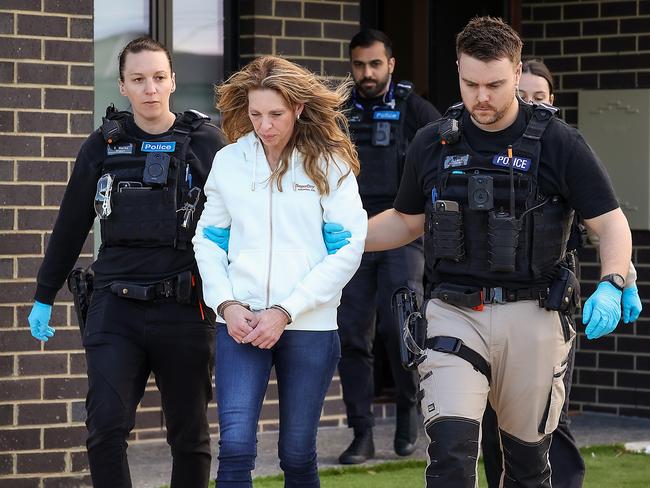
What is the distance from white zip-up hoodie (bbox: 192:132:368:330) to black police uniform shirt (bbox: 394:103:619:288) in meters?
0.33

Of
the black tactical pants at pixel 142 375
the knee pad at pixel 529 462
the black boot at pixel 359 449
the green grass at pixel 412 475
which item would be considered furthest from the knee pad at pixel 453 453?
the black boot at pixel 359 449

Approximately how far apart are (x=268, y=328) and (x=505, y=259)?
84 centimetres

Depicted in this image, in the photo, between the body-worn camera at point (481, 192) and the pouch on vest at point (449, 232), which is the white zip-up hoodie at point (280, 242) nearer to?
the pouch on vest at point (449, 232)

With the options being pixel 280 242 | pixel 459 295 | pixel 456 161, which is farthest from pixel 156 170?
pixel 459 295

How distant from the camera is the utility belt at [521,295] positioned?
4.86m

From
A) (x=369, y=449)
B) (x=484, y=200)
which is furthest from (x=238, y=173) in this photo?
(x=369, y=449)

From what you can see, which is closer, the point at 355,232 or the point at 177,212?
the point at 355,232

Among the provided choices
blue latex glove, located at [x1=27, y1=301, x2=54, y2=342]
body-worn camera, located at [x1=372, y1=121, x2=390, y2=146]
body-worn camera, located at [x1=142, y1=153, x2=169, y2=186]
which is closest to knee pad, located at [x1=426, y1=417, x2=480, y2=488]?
body-worn camera, located at [x1=142, y1=153, x2=169, y2=186]

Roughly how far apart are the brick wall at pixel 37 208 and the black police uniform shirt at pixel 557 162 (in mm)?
2143

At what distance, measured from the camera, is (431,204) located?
4992 millimetres

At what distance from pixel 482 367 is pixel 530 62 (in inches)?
76.6

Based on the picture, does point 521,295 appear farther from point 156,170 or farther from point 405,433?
point 405,433

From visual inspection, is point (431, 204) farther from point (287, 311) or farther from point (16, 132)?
point (16, 132)

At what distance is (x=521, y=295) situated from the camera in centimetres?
489
